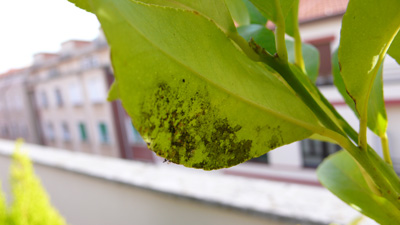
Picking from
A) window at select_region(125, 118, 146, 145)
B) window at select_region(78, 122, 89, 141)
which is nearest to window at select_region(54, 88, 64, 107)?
window at select_region(78, 122, 89, 141)

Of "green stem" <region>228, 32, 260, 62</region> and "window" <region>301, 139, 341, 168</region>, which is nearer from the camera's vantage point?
"green stem" <region>228, 32, 260, 62</region>

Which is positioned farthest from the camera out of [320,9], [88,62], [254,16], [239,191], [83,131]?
[83,131]

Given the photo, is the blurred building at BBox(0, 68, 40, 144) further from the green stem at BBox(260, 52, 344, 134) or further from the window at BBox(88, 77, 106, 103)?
the green stem at BBox(260, 52, 344, 134)

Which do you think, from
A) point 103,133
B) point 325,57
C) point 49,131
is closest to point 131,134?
point 103,133

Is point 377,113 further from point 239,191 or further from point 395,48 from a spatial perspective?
point 239,191

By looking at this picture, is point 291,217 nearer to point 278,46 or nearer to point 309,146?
point 278,46

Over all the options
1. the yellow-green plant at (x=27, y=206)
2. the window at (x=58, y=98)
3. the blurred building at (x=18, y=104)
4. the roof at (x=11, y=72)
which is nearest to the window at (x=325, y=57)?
the yellow-green plant at (x=27, y=206)
